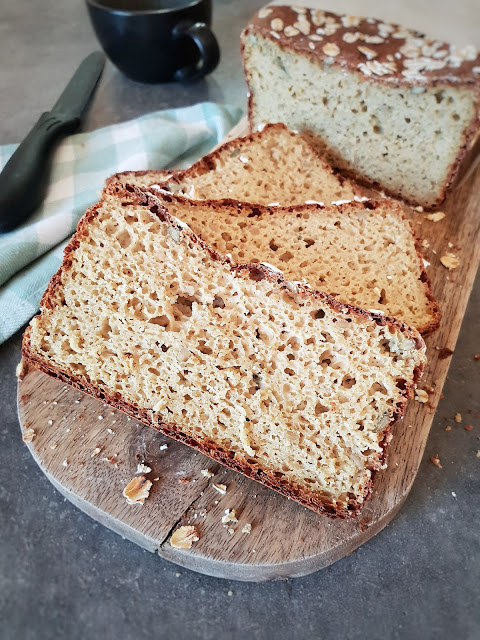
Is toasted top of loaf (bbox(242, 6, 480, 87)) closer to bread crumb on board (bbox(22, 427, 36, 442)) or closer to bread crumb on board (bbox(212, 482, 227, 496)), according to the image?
bread crumb on board (bbox(212, 482, 227, 496))

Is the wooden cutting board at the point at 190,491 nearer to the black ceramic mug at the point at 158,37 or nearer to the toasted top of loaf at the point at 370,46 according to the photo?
the toasted top of loaf at the point at 370,46

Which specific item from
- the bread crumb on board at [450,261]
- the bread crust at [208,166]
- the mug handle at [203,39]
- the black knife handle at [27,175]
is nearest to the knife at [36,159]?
the black knife handle at [27,175]

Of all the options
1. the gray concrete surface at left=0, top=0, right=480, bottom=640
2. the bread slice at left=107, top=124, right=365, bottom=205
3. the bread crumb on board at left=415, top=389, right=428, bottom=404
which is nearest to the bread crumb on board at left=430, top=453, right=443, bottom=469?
the gray concrete surface at left=0, top=0, right=480, bottom=640

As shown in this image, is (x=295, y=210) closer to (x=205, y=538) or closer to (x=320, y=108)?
(x=320, y=108)

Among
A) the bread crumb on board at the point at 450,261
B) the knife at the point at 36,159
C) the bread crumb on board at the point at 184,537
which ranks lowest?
the bread crumb on board at the point at 184,537

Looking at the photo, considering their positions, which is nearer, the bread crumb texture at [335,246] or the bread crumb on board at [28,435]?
the bread crumb on board at [28,435]

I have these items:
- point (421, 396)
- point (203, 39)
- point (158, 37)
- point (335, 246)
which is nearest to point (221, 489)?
point (421, 396)

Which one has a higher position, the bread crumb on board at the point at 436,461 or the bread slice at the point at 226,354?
the bread slice at the point at 226,354
